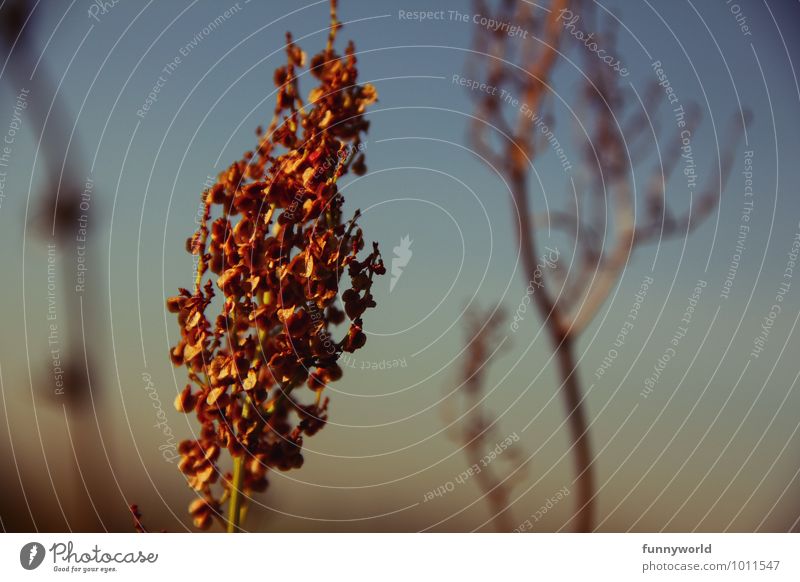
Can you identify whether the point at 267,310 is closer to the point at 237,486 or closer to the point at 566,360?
the point at 237,486

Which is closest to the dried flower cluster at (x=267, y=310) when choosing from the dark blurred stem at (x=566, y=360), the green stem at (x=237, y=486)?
the green stem at (x=237, y=486)

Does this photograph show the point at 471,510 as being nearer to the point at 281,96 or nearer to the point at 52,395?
the point at 52,395
